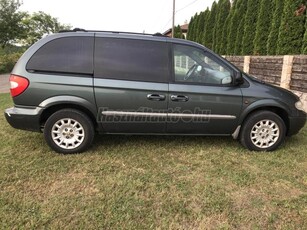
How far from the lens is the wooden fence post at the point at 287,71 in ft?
22.6

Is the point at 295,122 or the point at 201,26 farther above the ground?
the point at 201,26

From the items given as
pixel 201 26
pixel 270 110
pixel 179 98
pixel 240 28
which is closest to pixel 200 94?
pixel 179 98

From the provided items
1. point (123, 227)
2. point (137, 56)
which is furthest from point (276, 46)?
point (123, 227)

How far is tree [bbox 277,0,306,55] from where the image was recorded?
27.7 feet

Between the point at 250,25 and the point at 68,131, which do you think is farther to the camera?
the point at 250,25

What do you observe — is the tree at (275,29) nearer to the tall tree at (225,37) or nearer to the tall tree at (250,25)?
the tall tree at (250,25)

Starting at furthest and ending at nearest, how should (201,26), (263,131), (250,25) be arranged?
1. (201,26)
2. (250,25)
3. (263,131)

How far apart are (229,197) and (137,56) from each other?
7.39ft

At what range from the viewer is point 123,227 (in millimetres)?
2430

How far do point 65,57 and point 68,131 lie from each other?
3.45ft

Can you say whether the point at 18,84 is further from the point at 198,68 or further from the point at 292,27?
the point at 292,27

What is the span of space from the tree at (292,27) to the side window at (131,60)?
6.53 m

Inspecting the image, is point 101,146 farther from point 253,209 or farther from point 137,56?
point 253,209

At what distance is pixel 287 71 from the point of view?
6.98 metres
